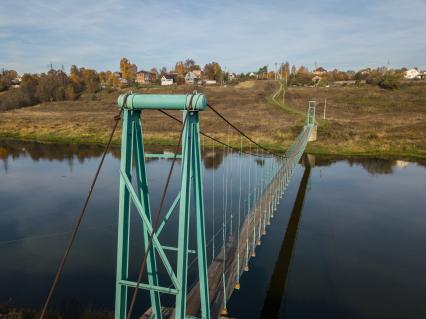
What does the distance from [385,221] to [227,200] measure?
26.0ft

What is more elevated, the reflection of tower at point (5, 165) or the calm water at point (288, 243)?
the reflection of tower at point (5, 165)

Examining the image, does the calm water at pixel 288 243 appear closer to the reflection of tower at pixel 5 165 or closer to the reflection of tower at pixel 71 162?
the reflection of tower at pixel 5 165

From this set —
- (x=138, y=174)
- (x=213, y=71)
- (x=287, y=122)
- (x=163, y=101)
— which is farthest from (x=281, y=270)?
(x=213, y=71)

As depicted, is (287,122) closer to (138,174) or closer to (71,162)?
(71,162)

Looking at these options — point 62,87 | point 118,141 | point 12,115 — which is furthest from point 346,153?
point 62,87

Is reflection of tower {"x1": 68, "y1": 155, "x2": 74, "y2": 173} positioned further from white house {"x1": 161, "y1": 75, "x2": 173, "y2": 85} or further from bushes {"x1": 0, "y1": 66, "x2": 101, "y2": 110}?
white house {"x1": 161, "y1": 75, "x2": 173, "y2": 85}

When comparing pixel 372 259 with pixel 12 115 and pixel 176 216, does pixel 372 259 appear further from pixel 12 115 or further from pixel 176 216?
pixel 12 115

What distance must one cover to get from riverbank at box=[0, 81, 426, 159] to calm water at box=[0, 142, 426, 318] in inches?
347

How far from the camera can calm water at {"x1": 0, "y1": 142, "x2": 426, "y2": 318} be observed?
10.7 m

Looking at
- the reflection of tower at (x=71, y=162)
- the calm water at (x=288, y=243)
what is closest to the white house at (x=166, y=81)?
the reflection of tower at (x=71, y=162)

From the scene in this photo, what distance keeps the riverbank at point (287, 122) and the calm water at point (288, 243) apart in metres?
8.82

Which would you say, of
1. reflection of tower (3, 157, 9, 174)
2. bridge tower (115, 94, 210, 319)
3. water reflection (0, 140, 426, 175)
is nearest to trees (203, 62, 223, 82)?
water reflection (0, 140, 426, 175)

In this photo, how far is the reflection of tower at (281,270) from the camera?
33.8ft

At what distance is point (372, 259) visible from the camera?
1323cm
